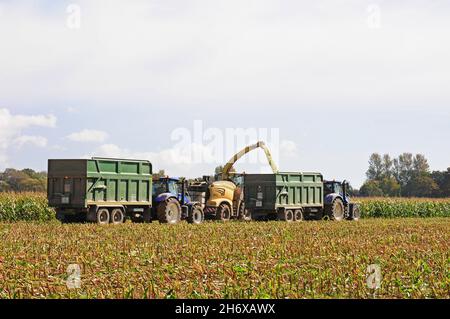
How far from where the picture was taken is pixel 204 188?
106 ft

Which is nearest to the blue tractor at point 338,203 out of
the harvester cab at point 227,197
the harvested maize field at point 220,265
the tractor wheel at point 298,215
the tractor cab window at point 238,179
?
the tractor wheel at point 298,215

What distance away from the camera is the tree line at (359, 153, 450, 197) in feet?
325

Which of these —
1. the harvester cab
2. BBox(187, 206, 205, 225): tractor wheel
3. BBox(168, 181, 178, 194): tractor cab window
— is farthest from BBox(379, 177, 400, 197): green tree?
BBox(168, 181, 178, 194): tractor cab window

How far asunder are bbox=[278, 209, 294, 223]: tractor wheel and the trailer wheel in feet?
31.9

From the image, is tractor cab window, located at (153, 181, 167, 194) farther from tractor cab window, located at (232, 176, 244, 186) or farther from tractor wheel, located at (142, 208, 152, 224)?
tractor cab window, located at (232, 176, 244, 186)

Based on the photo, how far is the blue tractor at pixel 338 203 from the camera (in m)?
36.5

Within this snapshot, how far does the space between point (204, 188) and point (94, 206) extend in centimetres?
714

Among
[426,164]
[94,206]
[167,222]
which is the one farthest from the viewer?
[426,164]

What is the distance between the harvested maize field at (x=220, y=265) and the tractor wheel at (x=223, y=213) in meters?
10.8

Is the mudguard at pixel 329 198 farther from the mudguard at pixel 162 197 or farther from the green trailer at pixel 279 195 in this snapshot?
the mudguard at pixel 162 197

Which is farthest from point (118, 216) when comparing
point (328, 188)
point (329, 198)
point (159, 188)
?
point (328, 188)

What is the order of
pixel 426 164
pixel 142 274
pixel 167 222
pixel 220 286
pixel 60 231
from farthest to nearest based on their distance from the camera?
pixel 426 164, pixel 167 222, pixel 60 231, pixel 142 274, pixel 220 286
